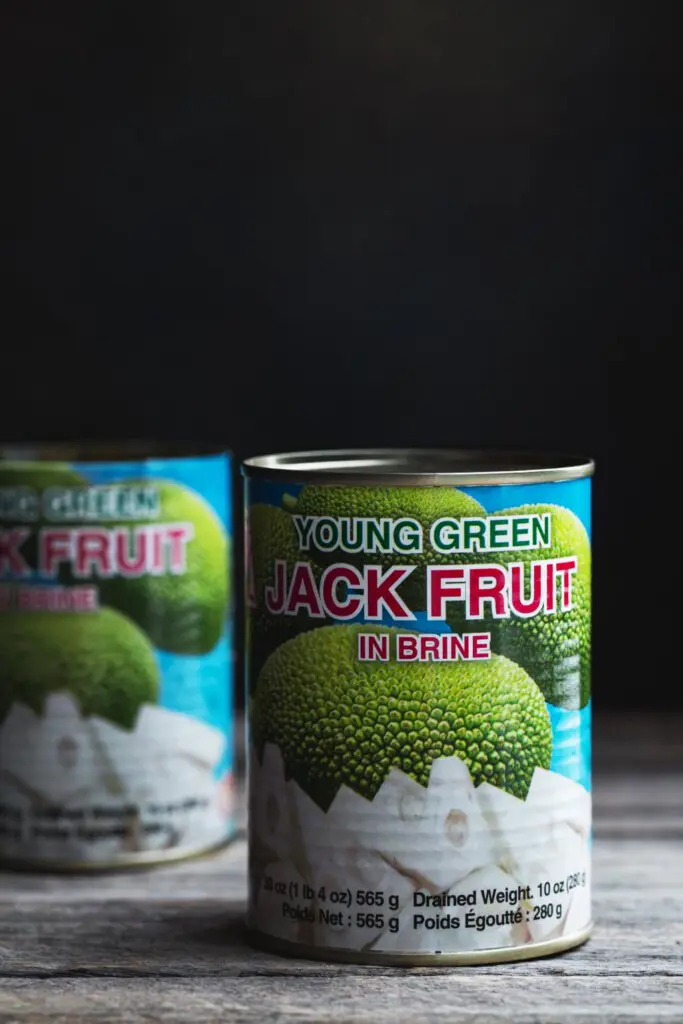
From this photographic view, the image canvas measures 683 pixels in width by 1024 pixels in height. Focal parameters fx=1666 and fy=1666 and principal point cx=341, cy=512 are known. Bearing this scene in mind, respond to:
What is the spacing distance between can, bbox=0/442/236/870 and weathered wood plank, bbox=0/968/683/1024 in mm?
333

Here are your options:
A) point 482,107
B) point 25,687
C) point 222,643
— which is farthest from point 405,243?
point 25,687

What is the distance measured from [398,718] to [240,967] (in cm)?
21

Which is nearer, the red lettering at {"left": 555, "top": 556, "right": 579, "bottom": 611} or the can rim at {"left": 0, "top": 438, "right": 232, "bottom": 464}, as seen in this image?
the red lettering at {"left": 555, "top": 556, "right": 579, "bottom": 611}

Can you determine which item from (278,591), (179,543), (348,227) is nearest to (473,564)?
(278,591)

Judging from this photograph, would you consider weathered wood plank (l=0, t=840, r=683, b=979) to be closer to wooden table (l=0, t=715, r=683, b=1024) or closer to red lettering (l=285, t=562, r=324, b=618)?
wooden table (l=0, t=715, r=683, b=1024)

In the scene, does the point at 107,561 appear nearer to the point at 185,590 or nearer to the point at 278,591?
the point at 185,590

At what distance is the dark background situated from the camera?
6.61 ft

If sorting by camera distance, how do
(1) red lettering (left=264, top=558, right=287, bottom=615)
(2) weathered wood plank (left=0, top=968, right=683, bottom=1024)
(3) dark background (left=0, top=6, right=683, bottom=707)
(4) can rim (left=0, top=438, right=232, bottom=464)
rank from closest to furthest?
(2) weathered wood plank (left=0, top=968, right=683, bottom=1024), (1) red lettering (left=264, top=558, right=287, bottom=615), (4) can rim (left=0, top=438, right=232, bottom=464), (3) dark background (left=0, top=6, right=683, bottom=707)

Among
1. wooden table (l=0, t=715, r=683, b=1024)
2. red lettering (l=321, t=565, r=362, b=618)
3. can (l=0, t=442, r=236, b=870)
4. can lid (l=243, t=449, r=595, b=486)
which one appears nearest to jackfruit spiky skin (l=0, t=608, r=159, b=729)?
can (l=0, t=442, r=236, b=870)

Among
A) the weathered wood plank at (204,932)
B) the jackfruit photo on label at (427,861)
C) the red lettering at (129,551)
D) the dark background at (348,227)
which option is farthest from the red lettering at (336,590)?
the dark background at (348,227)

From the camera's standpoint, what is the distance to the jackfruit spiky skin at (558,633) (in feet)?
3.60

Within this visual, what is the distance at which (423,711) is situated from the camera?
108cm

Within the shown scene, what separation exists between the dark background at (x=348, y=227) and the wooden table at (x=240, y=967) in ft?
2.52

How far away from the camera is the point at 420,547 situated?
108cm
